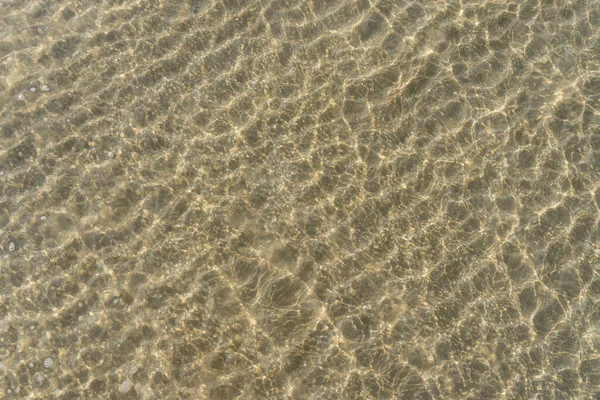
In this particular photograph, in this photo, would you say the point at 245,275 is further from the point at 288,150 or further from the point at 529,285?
the point at 529,285

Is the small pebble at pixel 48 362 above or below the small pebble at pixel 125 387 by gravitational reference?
above

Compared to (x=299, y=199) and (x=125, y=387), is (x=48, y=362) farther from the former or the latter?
(x=299, y=199)

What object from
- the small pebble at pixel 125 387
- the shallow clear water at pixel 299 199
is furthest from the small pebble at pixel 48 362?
the small pebble at pixel 125 387

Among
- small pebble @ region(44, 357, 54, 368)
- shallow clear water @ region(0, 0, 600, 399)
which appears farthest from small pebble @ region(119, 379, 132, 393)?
small pebble @ region(44, 357, 54, 368)

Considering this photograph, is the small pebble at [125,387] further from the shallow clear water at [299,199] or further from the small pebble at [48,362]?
the small pebble at [48,362]

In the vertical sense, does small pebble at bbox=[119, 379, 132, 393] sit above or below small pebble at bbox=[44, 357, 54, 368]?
below

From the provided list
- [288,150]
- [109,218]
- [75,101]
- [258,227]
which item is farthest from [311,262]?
[75,101]

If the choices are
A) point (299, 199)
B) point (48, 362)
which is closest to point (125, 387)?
point (48, 362)

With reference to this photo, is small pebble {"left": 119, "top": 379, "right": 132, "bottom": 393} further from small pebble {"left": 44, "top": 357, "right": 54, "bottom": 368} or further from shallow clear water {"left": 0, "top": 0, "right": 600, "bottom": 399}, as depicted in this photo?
small pebble {"left": 44, "top": 357, "right": 54, "bottom": 368}
